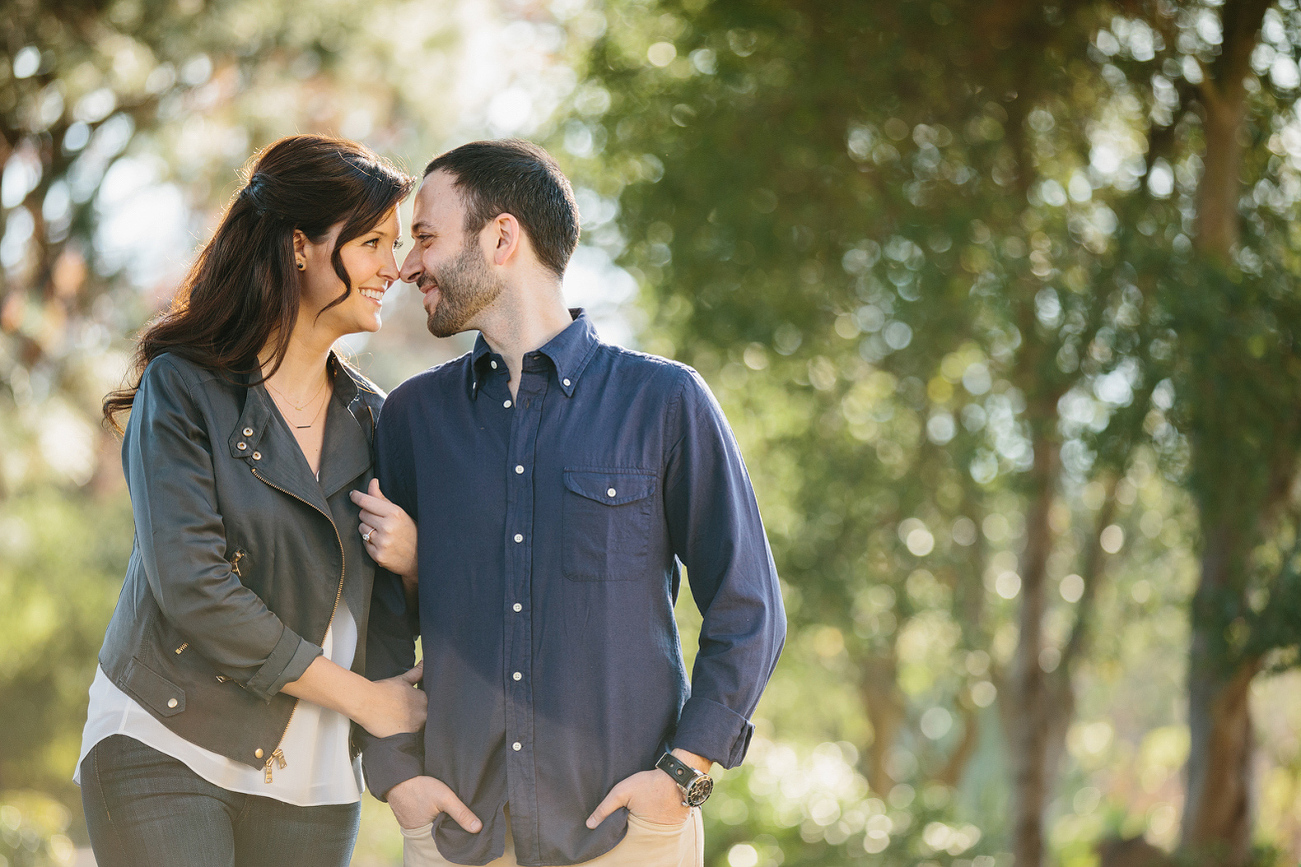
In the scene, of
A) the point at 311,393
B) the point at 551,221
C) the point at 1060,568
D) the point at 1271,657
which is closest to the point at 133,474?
the point at 311,393

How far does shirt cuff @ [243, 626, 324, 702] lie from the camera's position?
2.10 metres

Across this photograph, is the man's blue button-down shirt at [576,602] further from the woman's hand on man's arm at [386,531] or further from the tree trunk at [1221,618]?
the tree trunk at [1221,618]

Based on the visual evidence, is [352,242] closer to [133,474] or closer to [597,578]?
[133,474]

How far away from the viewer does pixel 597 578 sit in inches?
84.9

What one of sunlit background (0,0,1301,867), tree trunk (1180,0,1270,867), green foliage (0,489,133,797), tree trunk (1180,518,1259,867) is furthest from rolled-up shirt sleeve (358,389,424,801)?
green foliage (0,489,133,797)

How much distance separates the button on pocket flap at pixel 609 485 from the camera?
2172 millimetres

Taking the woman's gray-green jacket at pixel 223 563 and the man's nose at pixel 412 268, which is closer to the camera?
the woman's gray-green jacket at pixel 223 563

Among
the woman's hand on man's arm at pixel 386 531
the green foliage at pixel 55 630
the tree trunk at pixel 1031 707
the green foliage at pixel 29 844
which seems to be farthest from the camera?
the green foliage at pixel 55 630

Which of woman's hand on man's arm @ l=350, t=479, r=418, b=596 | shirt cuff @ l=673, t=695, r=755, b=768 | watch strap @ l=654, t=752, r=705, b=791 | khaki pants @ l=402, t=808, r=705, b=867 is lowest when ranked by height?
khaki pants @ l=402, t=808, r=705, b=867

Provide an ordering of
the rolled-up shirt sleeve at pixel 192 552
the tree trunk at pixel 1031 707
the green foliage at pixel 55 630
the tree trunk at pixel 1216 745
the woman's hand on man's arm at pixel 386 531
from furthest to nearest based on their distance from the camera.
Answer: the green foliage at pixel 55 630 → the tree trunk at pixel 1031 707 → the tree trunk at pixel 1216 745 → the woman's hand on man's arm at pixel 386 531 → the rolled-up shirt sleeve at pixel 192 552

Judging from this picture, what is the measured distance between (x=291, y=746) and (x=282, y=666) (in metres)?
0.22

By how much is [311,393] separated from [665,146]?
4.24 metres

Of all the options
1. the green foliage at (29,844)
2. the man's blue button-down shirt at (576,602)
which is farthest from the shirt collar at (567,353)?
the green foliage at (29,844)

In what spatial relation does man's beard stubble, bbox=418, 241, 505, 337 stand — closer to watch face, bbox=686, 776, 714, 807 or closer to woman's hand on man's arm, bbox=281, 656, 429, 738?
woman's hand on man's arm, bbox=281, 656, 429, 738
